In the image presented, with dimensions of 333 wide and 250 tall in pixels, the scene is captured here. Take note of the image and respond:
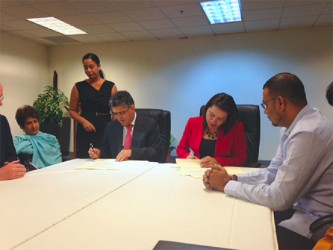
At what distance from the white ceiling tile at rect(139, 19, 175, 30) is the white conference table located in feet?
11.7

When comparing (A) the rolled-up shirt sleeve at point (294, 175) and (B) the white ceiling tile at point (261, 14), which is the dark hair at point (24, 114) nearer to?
(A) the rolled-up shirt sleeve at point (294, 175)

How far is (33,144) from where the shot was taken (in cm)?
256

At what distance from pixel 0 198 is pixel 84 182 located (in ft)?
1.27

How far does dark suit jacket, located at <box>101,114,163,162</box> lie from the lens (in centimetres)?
218

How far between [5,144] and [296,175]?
69.6 inches

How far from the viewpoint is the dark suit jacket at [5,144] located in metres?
1.90

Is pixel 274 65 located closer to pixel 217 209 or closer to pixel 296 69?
pixel 296 69

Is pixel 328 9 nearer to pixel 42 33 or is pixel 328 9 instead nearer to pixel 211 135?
pixel 211 135

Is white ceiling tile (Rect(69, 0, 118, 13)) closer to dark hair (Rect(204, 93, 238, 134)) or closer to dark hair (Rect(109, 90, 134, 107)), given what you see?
dark hair (Rect(109, 90, 134, 107))

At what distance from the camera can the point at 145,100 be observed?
6066 millimetres

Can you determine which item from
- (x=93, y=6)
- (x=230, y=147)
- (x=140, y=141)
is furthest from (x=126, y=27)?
(x=230, y=147)

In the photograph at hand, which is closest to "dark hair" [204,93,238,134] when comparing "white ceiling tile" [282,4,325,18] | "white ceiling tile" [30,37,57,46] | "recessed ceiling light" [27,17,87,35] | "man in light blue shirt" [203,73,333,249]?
"man in light blue shirt" [203,73,333,249]

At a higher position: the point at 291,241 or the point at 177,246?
the point at 177,246

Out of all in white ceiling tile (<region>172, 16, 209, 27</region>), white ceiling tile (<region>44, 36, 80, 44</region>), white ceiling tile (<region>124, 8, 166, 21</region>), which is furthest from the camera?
white ceiling tile (<region>44, 36, 80, 44</region>)
